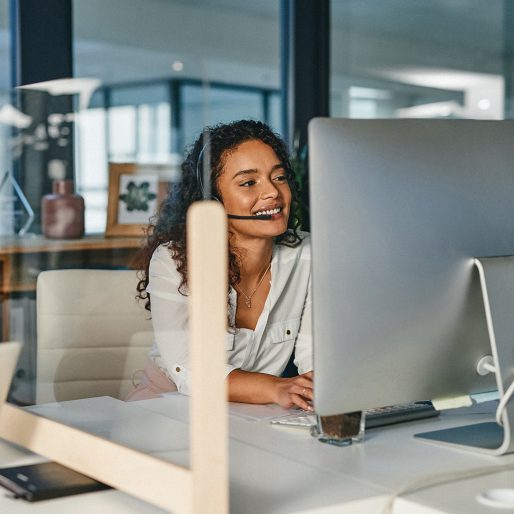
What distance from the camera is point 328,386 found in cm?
135

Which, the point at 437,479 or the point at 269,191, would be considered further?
the point at 269,191

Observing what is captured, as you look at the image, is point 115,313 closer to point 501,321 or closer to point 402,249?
point 402,249

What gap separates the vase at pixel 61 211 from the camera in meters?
1.58

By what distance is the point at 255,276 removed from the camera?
7.06 feet

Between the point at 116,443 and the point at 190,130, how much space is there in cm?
62

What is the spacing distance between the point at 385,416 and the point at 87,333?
57 centimetres

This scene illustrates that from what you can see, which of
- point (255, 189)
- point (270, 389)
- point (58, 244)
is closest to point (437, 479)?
point (270, 389)

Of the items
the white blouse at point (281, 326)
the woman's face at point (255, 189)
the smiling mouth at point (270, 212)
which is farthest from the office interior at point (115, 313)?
the white blouse at point (281, 326)

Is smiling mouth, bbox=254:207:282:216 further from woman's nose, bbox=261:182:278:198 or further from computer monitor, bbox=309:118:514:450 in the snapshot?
computer monitor, bbox=309:118:514:450

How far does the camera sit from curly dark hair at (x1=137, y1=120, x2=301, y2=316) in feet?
4.70

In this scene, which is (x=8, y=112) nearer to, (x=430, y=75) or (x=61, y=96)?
(x=61, y=96)

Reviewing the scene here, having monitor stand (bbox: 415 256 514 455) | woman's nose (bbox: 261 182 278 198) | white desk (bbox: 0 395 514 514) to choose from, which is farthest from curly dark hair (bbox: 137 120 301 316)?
monitor stand (bbox: 415 256 514 455)

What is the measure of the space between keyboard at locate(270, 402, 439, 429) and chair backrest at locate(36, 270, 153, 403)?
0.30 metres

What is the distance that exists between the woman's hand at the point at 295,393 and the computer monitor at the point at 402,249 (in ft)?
1.20
